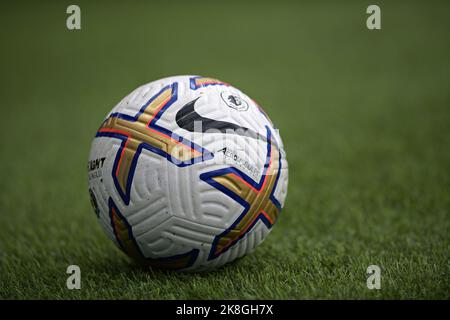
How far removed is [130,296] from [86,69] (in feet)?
42.6

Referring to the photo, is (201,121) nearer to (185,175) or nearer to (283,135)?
(185,175)

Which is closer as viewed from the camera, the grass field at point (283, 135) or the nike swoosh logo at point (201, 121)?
the nike swoosh logo at point (201, 121)

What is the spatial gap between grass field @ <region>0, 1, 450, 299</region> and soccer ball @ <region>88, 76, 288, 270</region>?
27 centimetres

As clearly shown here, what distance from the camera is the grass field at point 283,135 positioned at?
3070mm

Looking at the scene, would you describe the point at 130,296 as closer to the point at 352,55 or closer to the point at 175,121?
the point at 175,121

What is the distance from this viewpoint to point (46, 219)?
16.0 ft

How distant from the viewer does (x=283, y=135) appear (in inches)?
308

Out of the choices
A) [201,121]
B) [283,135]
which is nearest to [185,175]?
[201,121]

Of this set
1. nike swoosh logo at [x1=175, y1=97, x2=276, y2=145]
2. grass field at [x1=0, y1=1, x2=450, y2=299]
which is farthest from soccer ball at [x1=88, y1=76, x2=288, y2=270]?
grass field at [x1=0, y1=1, x2=450, y2=299]

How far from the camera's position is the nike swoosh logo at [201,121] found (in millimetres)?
2785

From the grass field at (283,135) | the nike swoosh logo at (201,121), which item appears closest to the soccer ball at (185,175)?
the nike swoosh logo at (201,121)

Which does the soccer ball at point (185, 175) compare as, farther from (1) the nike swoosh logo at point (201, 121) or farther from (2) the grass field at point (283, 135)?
(2) the grass field at point (283, 135)

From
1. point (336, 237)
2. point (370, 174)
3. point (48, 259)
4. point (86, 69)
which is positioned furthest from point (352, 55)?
point (48, 259)

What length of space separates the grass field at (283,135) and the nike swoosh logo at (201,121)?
2.93 feet
